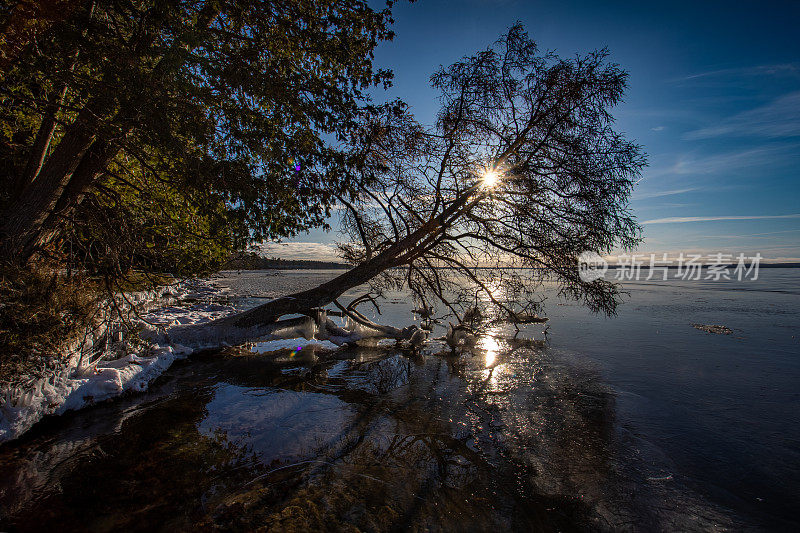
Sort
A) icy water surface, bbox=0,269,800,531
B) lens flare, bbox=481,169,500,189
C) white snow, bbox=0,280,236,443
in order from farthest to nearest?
lens flare, bbox=481,169,500,189, white snow, bbox=0,280,236,443, icy water surface, bbox=0,269,800,531

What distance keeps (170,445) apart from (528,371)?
8.60 meters

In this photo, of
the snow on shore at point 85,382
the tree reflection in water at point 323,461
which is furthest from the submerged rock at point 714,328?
the snow on shore at point 85,382

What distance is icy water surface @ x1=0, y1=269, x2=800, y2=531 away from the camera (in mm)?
3479

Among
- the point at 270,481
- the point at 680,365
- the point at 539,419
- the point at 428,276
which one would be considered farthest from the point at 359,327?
the point at 680,365

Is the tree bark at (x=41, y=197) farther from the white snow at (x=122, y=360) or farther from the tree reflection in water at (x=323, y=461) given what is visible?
the tree reflection in water at (x=323, y=461)

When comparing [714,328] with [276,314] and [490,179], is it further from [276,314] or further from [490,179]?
[276,314]

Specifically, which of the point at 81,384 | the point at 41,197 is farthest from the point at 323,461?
the point at 41,197

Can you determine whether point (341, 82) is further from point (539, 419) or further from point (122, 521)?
point (539, 419)

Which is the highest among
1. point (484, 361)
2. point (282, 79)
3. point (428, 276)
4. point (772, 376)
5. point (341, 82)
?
point (341, 82)

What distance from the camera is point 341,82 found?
6.09m

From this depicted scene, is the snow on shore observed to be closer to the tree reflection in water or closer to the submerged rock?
the tree reflection in water

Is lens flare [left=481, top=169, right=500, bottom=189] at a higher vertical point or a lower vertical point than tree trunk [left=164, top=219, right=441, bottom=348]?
higher

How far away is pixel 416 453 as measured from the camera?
4.84 meters

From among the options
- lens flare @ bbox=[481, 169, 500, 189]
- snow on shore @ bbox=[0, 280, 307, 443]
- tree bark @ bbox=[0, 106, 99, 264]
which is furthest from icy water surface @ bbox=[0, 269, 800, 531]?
lens flare @ bbox=[481, 169, 500, 189]
